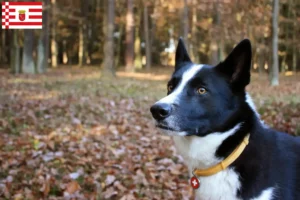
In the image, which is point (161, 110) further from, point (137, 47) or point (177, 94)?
→ point (137, 47)

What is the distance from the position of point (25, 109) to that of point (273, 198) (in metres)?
7.56

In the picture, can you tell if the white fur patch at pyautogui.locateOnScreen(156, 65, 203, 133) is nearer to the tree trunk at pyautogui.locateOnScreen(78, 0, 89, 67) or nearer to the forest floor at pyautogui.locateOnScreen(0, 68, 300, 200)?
the forest floor at pyautogui.locateOnScreen(0, 68, 300, 200)

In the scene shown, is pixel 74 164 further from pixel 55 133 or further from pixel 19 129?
pixel 19 129

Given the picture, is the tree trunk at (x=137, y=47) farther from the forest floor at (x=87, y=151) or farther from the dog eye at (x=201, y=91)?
the dog eye at (x=201, y=91)

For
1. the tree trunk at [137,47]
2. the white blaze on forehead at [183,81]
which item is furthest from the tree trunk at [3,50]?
the white blaze on forehead at [183,81]

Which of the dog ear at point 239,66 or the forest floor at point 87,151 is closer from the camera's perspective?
the dog ear at point 239,66

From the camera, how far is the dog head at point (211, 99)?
304 cm

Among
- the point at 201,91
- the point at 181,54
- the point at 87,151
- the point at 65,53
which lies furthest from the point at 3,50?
the point at 201,91

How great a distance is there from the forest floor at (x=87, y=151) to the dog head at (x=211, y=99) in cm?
216

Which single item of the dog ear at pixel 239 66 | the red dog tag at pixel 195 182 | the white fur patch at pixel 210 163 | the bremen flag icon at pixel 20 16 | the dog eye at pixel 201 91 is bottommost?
the red dog tag at pixel 195 182

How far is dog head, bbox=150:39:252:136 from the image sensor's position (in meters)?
3.04

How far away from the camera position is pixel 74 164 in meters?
5.98

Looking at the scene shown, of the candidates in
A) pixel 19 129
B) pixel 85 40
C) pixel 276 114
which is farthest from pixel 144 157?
pixel 85 40

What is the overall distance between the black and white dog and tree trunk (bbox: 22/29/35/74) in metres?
19.8
